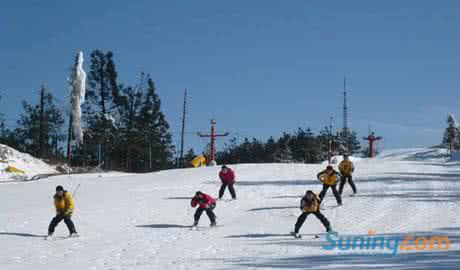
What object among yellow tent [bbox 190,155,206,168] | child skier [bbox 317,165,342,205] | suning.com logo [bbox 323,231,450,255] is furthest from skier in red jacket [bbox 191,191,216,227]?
yellow tent [bbox 190,155,206,168]

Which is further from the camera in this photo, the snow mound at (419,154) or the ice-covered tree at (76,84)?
the snow mound at (419,154)

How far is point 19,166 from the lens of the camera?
41.8m

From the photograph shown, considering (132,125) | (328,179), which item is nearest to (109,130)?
(132,125)

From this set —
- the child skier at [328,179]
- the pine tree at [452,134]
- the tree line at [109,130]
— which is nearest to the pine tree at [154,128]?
the tree line at [109,130]

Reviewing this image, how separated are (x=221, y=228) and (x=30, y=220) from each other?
717 centimetres

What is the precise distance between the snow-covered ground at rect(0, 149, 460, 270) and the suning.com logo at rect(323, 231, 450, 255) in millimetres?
341

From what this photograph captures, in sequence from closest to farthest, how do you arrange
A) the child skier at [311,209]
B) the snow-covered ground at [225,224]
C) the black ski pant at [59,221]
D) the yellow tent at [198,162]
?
the snow-covered ground at [225,224] < the child skier at [311,209] < the black ski pant at [59,221] < the yellow tent at [198,162]

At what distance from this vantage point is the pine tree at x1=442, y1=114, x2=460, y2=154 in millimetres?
102250

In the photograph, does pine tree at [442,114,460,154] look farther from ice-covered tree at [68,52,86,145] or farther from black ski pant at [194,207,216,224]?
black ski pant at [194,207,216,224]

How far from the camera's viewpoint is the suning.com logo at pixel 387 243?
1395cm

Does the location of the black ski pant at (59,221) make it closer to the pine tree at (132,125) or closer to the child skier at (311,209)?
the child skier at (311,209)

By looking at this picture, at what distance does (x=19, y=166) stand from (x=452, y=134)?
7967 centimetres

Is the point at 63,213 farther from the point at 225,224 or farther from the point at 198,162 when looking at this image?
the point at 198,162

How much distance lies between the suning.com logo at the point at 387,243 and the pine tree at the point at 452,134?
90.3 meters
